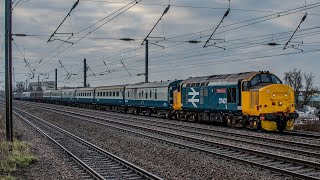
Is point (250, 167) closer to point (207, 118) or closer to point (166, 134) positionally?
point (166, 134)

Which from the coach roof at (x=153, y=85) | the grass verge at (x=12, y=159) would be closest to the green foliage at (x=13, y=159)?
the grass verge at (x=12, y=159)

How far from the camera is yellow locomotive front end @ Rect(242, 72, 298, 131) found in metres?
23.3

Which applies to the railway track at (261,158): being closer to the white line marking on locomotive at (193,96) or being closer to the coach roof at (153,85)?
the white line marking on locomotive at (193,96)

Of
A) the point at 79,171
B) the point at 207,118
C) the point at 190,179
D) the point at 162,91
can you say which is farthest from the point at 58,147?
the point at 162,91

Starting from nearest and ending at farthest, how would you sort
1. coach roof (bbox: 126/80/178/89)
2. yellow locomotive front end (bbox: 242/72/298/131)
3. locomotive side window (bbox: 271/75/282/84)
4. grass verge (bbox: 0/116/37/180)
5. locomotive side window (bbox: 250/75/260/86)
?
grass verge (bbox: 0/116/37/180), yellow locomotive front end (bbox: 242/72/298/131), locomotive side window (bbox: 250/75/260/86), locomotive side window (bbox: 271/75/282/84), coach roof (bbox: 126/80/178/89)

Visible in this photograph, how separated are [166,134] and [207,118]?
7365 millimetres

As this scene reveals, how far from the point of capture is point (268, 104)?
2341 centimetres

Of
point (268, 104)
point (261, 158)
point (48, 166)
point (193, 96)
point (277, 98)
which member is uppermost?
point (193, 96)

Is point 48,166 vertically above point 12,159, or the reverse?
point 12,159

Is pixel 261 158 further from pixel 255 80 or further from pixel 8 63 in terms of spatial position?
pixel 8 63

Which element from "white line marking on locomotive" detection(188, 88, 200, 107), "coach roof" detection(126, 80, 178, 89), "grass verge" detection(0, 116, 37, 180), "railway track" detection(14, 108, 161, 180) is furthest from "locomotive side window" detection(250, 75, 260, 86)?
"coach roof" detection(126, 80, 178, 89)

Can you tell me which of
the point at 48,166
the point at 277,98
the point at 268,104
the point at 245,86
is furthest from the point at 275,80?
the point at 48,166

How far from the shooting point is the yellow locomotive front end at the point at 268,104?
76.6 ft

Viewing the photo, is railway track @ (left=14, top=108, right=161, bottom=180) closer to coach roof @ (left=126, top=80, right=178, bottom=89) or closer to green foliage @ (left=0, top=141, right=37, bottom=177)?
green foliage @ (left=0, top=141, right=37, bottom=177)
